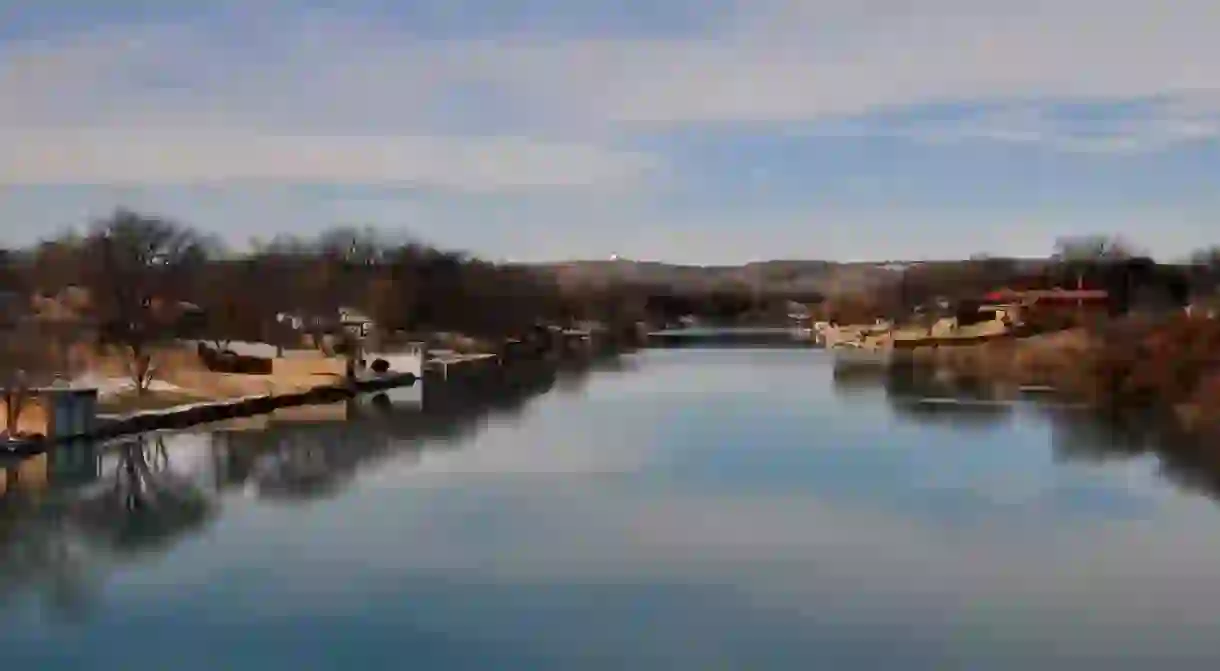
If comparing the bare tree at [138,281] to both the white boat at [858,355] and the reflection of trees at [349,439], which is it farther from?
the white boat at [858,355]

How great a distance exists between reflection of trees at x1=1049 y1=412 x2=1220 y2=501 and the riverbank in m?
0.47

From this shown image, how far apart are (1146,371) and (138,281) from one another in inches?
648

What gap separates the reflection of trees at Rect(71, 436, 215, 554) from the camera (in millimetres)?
11047

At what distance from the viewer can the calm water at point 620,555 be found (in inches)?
298

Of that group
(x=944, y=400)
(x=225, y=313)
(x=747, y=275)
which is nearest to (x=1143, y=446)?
(x=944, y=400)

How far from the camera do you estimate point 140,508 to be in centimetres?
1247

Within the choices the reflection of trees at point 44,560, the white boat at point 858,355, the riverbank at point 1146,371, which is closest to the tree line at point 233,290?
the reflection of trees at point 44,560

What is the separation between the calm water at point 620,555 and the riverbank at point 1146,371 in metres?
2.65

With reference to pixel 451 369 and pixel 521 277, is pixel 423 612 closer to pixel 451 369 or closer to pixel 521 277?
pixel 451 369

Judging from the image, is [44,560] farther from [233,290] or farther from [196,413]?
[233,290]

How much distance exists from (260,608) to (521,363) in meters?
30.2

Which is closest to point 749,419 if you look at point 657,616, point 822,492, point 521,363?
point 822,492

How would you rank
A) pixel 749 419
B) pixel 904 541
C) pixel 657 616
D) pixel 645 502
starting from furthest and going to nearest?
1. pixel 749 419
2. pixel 645 502
3. pixel 904 541
4. pixel 657 616

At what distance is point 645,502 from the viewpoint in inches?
486
